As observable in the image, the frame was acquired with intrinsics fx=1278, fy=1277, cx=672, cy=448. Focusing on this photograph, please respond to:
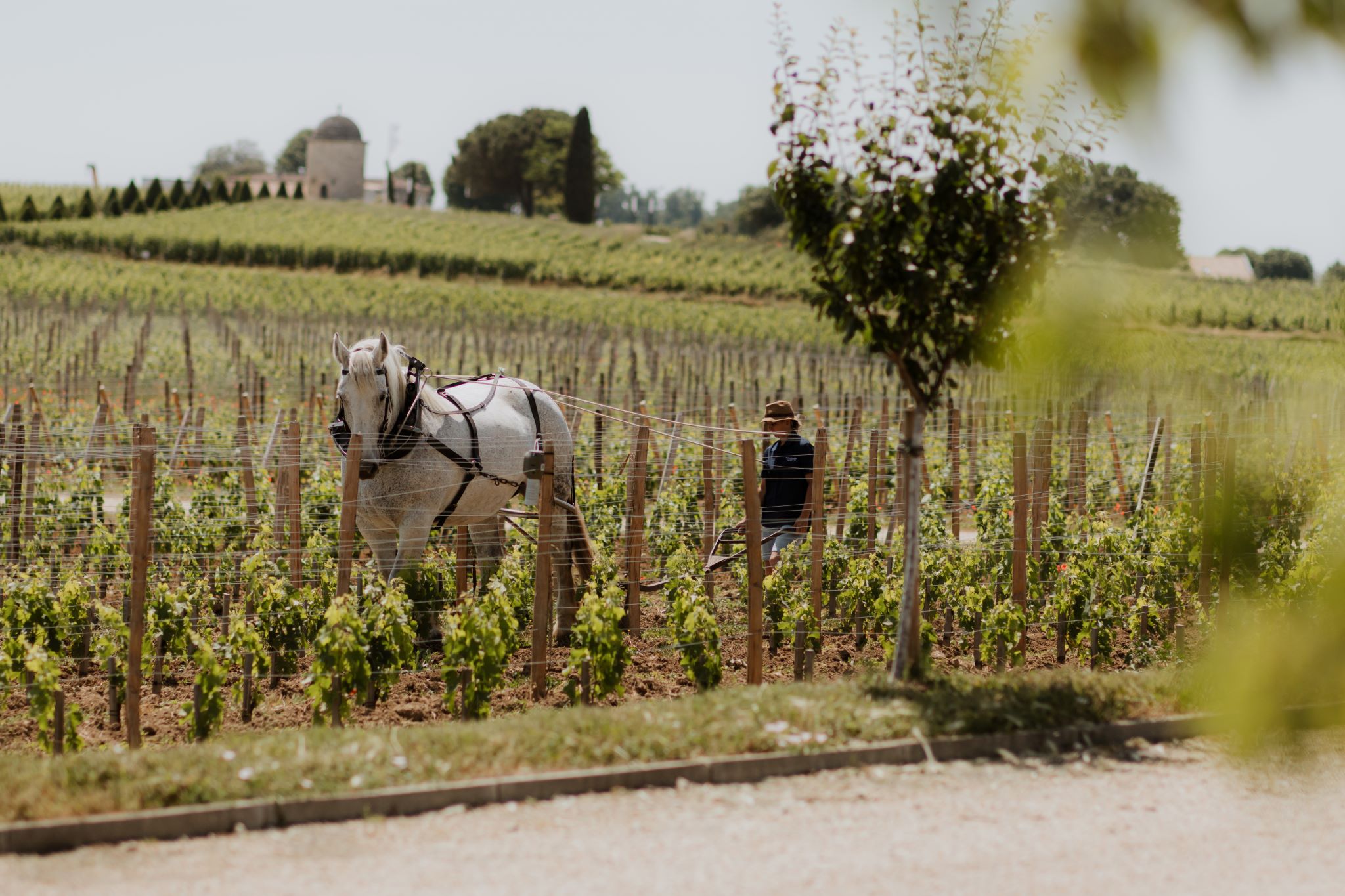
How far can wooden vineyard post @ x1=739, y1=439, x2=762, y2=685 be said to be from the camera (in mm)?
7801

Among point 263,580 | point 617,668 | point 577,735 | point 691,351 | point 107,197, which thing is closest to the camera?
point 577,735

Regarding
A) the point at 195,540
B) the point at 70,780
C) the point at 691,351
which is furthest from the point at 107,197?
the point at 70,780

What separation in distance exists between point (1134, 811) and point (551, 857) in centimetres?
230

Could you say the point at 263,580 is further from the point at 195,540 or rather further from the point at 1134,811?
the point at 1134,811

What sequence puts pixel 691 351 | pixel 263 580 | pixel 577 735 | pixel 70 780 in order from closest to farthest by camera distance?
pixel 70 780
pixel 577 735
pixel 263 580
pixel 691 351

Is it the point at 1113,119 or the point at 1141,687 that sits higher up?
the point at 1113,119

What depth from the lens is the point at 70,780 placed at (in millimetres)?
5020

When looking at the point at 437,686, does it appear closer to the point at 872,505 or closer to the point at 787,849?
the point at 787,849

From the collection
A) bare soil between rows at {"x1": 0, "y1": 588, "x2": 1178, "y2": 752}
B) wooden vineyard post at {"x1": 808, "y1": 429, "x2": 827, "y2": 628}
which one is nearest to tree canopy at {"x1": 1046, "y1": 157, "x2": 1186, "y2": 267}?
bare soil between rows at {"x1": 0, "y1": 588, "x2": 1178, "y2": 752}

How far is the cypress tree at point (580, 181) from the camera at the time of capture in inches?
3671

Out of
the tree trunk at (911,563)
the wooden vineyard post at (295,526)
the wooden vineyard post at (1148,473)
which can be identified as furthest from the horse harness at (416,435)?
the wooden vineyard post at (1148,473)

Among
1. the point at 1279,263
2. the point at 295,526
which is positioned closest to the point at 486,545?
the point at 295,526

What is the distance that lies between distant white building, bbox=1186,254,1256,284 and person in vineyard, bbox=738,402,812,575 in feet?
30.9

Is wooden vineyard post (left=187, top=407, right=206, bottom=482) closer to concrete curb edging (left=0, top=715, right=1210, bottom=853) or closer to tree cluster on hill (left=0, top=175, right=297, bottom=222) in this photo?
concrete curb edging (left=0, top=715, right=1210, bottom=853)
